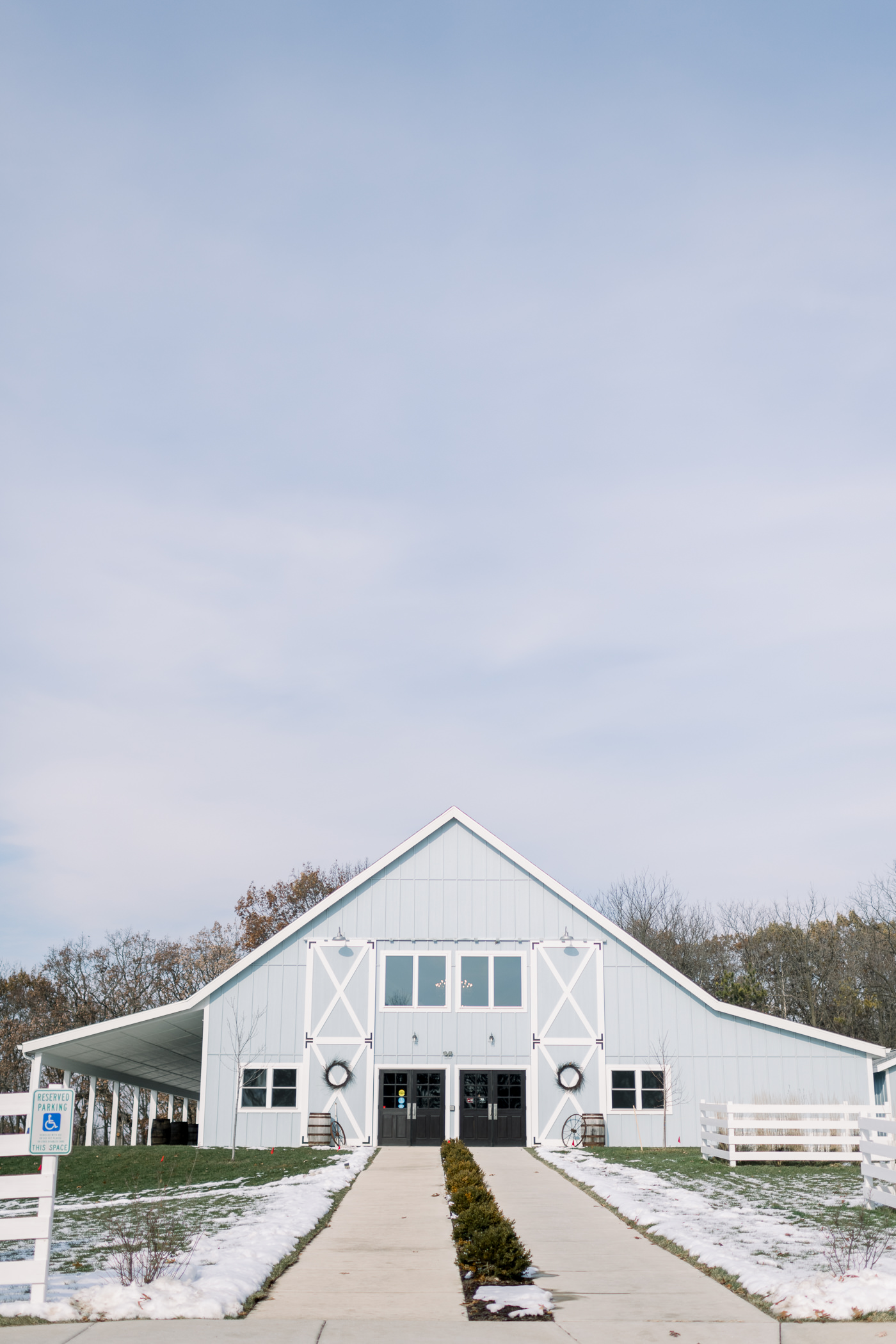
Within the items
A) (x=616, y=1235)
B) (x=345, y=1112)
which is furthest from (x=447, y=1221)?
(x=345, y=1112)

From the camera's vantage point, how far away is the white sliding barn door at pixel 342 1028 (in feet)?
90.8

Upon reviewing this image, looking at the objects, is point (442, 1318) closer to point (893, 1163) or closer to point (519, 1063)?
point (893, 1163)

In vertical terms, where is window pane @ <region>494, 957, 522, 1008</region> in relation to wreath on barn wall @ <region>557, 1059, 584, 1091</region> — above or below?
above

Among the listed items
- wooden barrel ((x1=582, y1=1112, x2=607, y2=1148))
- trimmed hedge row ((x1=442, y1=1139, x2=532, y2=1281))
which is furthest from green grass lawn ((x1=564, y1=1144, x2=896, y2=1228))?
trimmed hedge row ((x1=442, y1=1139, x2=532, y2=1281))

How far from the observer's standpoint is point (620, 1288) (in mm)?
9531

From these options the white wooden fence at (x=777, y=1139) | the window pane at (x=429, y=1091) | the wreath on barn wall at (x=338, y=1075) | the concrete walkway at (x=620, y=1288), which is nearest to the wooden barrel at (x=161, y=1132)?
the wreath on barn wall at (x=338, y=1075)

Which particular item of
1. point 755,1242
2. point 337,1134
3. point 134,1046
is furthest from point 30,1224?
point 134,1046

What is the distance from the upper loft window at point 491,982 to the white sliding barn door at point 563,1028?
0.46 metres

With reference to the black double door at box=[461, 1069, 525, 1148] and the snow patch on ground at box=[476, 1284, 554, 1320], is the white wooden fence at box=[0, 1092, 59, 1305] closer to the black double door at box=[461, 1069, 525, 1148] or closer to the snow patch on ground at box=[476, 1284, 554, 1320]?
the snow patch on ground at box=[476, 1284, 554, 1320]

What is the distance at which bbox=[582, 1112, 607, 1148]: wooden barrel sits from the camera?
27172mm

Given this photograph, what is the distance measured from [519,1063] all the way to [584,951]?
10.2 feet

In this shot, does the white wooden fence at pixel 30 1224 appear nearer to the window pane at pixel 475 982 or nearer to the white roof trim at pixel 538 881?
the white roof trim at pixel 538 881

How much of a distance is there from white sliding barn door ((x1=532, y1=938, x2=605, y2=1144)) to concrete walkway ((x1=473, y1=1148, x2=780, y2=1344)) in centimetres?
1275

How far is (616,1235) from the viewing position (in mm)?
12602
